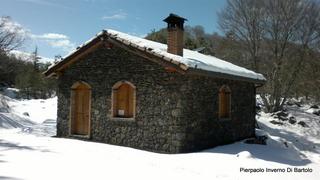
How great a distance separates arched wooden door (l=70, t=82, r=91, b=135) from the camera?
47.3 feet

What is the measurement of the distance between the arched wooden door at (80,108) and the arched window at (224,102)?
15.5ft

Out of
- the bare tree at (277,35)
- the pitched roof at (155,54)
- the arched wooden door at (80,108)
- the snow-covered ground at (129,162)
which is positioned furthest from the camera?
the bare tree at (277,35)

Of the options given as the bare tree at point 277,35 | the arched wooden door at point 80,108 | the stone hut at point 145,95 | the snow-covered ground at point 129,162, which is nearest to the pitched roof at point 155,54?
the stone hut at point 145,95

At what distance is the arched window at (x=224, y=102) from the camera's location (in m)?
14.5

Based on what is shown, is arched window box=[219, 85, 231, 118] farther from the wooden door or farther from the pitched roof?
the wooden door

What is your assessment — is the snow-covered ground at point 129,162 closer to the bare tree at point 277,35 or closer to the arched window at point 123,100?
the arched window at point 123,100

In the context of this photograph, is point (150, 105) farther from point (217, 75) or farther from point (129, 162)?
point (129, 162)

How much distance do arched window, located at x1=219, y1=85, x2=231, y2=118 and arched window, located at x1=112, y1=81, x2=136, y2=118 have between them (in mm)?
3315

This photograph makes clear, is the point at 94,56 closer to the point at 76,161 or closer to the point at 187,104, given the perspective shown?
the point at 187,104

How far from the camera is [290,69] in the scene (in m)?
28.2

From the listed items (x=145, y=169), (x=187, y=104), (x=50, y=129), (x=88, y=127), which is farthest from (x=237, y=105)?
(x=50, y=129)

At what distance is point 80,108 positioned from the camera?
14648 millimetres

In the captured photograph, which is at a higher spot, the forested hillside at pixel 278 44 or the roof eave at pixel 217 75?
the forested hillside at pixel 278 44

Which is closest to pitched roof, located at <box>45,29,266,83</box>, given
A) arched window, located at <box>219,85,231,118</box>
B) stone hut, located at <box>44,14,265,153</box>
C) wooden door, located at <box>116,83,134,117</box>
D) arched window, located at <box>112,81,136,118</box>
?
stone hut, located at <box>44,14,265,153</box>
